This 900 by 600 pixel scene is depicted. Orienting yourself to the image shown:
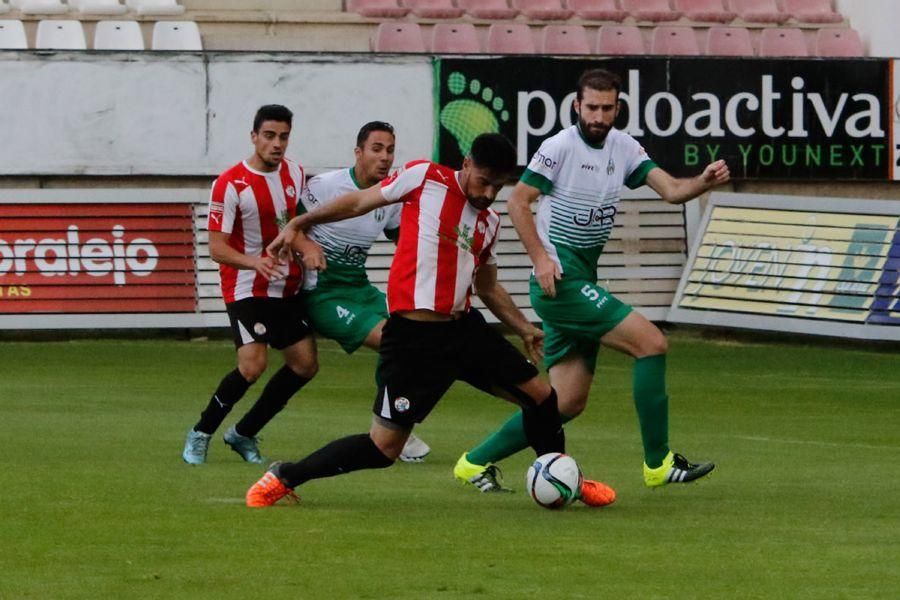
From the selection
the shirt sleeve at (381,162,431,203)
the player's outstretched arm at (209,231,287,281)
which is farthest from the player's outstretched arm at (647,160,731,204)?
the player's outstretched arm at (209,231,287,281)

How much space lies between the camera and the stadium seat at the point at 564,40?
22.5m

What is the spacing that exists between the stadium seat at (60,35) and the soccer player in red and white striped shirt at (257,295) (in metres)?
11.0

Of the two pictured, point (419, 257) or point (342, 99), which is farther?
point (342, 99)

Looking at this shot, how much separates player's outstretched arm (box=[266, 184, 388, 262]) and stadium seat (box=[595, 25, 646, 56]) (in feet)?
47.7

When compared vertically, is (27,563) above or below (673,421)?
above

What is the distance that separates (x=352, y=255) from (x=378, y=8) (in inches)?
446

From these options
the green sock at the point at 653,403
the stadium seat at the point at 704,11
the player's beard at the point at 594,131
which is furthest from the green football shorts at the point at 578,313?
the stadium seat at the point at 704,11

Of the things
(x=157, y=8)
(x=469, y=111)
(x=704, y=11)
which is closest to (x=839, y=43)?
(x=704, y=11)

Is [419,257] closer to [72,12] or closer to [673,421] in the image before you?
[673,421]

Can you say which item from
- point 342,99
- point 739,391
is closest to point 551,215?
point 739,391

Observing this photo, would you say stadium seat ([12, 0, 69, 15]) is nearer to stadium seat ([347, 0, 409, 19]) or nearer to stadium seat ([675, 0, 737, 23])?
stadium seat ([347, 0, 409, 19])

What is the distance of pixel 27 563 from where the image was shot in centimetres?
700

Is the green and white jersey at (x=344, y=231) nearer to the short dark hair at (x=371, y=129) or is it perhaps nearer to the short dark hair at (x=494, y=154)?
the short dark hair at (x=371, y=129)

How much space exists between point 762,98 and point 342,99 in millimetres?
4510
